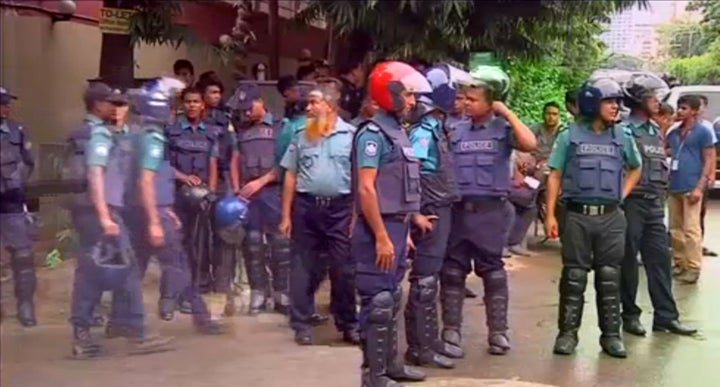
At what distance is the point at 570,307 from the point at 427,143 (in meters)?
1.36

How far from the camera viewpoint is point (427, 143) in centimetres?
556

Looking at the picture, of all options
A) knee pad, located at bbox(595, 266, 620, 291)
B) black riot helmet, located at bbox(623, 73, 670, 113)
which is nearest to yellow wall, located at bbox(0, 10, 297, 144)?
knee pad, located at bbox(595, 266, 620, 291)

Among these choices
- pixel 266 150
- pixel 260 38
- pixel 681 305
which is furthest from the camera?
pixel 681 305

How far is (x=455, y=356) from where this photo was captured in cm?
587

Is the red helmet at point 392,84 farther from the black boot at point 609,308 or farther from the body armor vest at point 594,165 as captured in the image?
the black boot at point 609,308

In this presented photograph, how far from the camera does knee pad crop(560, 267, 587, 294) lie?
5.88 meters

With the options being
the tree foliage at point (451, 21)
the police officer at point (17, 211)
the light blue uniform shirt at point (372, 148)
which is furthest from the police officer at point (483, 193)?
the police officer at point (17, 211)

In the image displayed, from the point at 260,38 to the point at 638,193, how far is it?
8.38ft

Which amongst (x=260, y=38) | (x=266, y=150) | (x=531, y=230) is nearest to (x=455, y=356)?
(x=266, y=150)

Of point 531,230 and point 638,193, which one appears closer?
point 638,193

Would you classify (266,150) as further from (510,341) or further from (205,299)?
(510,341)

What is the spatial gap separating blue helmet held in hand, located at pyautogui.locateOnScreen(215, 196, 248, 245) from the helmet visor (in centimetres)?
185

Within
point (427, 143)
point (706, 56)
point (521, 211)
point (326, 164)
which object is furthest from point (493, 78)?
point (706, 56)

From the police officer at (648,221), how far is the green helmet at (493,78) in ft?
3.16
